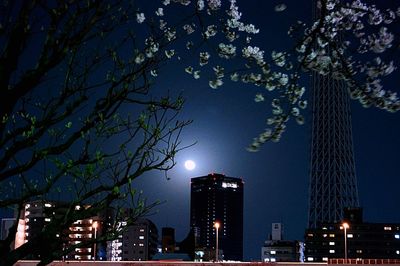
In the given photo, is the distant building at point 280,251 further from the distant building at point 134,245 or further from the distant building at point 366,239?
the distant building at point 134,245

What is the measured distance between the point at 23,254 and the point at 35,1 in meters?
3.03

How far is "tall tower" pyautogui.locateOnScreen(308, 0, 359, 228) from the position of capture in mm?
152125

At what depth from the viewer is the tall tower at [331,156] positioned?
152 metres

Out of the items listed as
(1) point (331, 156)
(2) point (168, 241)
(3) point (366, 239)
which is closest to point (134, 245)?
(1) point (331, 156)

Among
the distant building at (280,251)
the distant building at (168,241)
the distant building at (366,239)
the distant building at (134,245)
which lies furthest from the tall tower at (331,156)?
the distant building at (168,241)

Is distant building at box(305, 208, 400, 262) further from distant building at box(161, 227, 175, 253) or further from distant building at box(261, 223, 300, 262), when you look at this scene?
distant building at box(161, 227, 175, 253)

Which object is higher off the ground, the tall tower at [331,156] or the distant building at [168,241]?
the tall tower at [331,156]

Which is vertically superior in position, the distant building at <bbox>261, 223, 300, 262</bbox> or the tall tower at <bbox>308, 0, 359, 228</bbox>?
the tall tower at <bbox>308, 0, 359, 228</bbox>

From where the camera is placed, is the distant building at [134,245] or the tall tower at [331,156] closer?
the tall tower at [331,156]

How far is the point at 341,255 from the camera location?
138500 mm

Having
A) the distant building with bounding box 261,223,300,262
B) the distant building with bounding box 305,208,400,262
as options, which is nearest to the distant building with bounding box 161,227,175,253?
the distant building with bounding box 305,208,400,262

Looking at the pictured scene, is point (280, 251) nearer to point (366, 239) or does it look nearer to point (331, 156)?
point (331, 156)

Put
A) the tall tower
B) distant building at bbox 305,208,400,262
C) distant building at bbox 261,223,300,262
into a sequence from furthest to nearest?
1. distant building at bbox 261,223,300,262
2. the tall tower
3. distant building at bbox 305,208,400,262

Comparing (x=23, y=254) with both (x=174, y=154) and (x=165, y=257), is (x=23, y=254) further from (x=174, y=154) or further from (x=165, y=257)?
(x=165, y=257)
